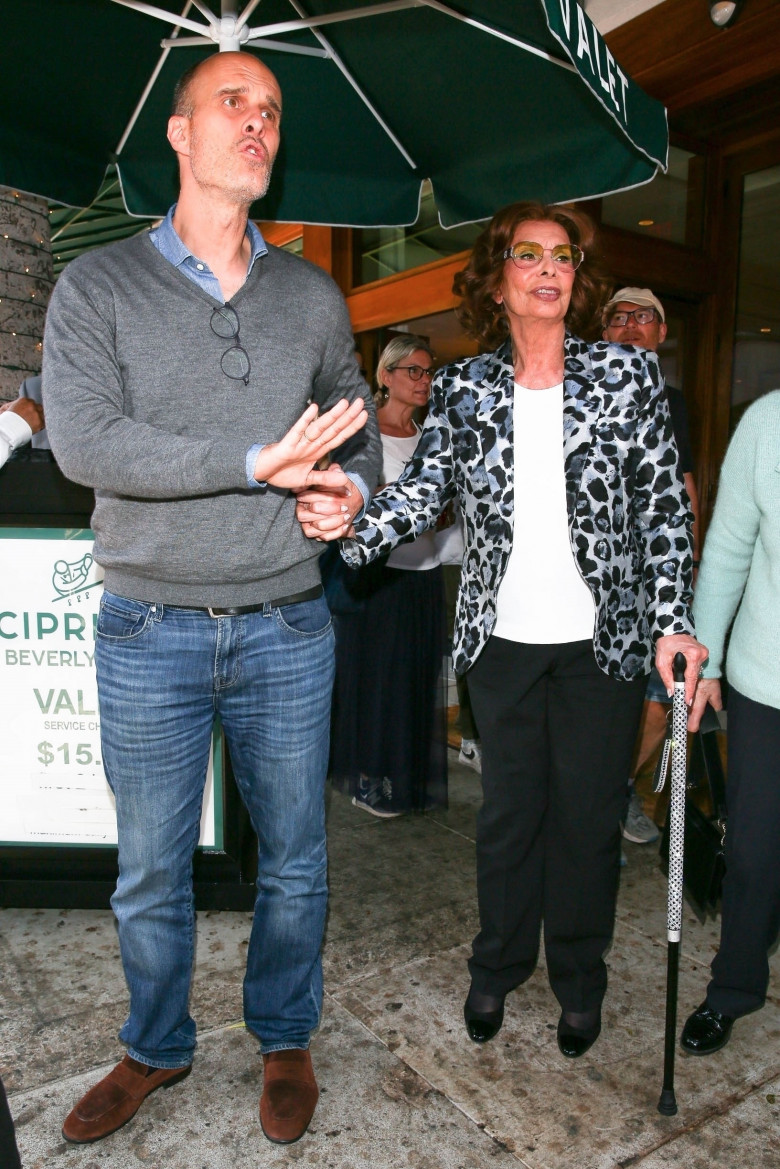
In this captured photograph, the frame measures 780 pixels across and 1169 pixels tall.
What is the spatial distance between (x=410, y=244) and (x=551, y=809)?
5087 millimetres

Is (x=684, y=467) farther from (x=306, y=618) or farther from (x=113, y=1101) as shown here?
(x=113, y=1101)

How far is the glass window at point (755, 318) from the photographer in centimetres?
562

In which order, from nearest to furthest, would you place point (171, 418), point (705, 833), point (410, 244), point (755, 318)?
point (171, 418)
point (705, 833)
point (755, 318)
point (410, 244)

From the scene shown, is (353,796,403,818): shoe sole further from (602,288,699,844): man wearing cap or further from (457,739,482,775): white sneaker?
(602,288,699,844): man wearing cap

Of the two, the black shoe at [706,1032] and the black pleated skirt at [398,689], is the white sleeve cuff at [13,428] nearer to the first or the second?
the black pleated skirt at [398,689]

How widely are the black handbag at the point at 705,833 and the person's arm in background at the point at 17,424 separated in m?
2.25

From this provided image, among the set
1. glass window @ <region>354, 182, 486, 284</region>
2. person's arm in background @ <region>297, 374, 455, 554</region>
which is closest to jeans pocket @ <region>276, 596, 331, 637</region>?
person's arm in background @ <region>297, 374, 455, 554</region>

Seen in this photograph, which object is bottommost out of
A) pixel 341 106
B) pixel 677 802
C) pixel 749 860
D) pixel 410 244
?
pixel 749 860

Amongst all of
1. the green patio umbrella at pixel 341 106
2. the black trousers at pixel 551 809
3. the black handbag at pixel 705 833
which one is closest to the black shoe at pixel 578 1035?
the black trousers at pixel 551 809

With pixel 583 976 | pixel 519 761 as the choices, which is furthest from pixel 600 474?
pixel 583 976

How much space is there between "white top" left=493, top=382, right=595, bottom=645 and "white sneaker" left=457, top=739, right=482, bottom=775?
2.70 metres

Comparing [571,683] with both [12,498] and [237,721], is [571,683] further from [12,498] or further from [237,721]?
[12,498]

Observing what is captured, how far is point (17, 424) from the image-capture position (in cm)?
287

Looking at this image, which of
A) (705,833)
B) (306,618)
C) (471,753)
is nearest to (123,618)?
(306,618)
